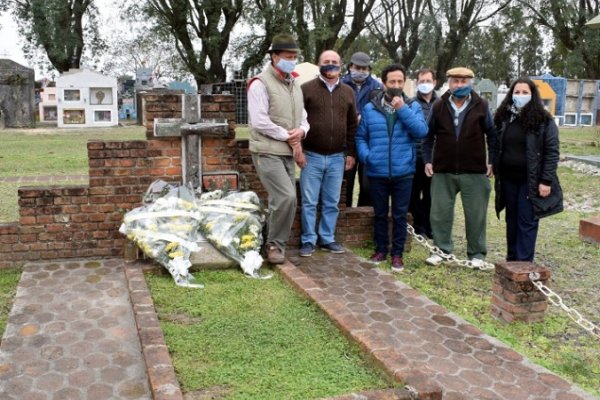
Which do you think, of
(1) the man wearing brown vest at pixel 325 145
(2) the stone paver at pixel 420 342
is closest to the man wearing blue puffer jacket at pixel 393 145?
(1) the man wearing brown vest at pixel 325 145

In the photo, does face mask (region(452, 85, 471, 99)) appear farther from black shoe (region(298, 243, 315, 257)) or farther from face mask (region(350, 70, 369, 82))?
black shoe (region(298, 243, 315, 257))

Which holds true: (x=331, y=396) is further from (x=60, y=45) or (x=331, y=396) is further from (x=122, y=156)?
(x=60, y=45)

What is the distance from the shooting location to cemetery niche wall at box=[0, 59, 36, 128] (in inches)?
904

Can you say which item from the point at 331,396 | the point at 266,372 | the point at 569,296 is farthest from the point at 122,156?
the point at 569,296

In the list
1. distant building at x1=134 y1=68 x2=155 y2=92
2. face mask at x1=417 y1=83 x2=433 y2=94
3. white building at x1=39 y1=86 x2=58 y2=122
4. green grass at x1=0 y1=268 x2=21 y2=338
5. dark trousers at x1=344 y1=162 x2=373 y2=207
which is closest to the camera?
green grass at x1=0 y1=268 x2=21 y2=338

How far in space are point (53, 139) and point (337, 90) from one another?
1563 centimetres

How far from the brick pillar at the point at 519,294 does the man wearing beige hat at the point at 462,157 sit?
125cm

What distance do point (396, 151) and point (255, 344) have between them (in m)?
2.49

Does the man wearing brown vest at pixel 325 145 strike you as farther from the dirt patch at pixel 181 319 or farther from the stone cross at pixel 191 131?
the dirt patch at pixel 181 319

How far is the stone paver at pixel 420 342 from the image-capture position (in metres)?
3.16

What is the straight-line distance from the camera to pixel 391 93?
5.34 metres

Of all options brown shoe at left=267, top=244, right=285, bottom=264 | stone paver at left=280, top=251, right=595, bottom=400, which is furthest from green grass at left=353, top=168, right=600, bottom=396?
brown shoe at left=267, top=244, right=285, bottom=264

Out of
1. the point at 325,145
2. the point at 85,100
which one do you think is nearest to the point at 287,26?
the point at 85,100

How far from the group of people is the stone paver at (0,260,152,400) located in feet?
5.00
